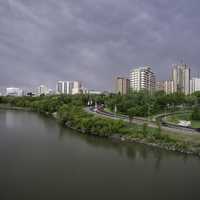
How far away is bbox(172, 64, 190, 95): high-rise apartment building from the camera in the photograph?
51.2m

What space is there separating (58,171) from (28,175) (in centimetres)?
122

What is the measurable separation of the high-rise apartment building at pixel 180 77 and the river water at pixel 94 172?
41.7 metres

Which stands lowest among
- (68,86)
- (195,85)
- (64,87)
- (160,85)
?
(195,85)

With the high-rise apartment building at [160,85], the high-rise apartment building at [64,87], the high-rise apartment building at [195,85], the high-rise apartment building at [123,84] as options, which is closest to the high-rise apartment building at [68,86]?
the high-rise apartment building at [64,87]

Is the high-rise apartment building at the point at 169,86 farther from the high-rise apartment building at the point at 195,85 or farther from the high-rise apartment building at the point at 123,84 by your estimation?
the high-rise apartment building at the point at 123,84

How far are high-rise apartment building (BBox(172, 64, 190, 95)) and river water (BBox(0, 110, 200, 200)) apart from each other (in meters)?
41.7

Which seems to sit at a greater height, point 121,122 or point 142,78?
point 142,78

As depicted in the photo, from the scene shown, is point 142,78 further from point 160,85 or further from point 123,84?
point 160,85

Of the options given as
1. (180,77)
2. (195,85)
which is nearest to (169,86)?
(180,77)

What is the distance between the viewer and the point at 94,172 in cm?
927

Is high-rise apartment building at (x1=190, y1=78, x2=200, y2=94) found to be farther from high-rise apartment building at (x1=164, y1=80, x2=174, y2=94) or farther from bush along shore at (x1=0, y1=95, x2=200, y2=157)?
bush along shore at (x1=0, y1=95, x2=200, y2=157)

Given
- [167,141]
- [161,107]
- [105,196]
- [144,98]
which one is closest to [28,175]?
[105,196]

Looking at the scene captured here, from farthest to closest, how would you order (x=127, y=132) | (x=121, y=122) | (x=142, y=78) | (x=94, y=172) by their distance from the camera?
(x=142, y=78) → (x=121, y=122) → (x=127, y=132) → (x=94, y=172)

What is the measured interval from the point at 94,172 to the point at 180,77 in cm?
4719
